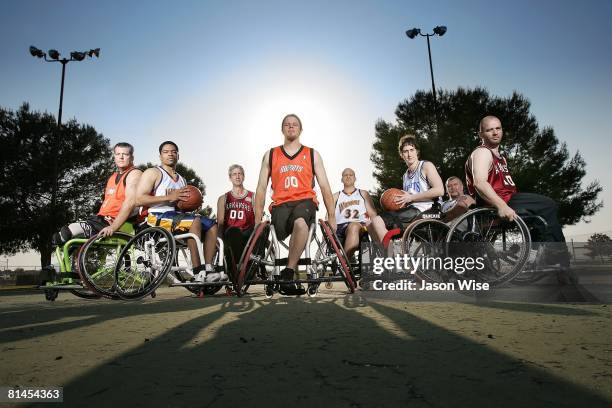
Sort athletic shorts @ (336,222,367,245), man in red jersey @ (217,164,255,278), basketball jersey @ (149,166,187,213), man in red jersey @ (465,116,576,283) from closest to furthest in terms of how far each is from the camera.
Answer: man in red jersey @ (465,116,576,283) → basketball jersey @ (149,166,187,213) → man in red jersey @ (217,164,255,278) → athletic shorts @ (336,222,367,245)

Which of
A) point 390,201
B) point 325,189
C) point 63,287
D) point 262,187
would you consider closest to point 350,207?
point 390,201

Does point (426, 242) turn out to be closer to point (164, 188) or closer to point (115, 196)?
point (164, 188)

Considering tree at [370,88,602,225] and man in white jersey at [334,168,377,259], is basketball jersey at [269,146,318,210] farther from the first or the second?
tree at [370,88,602,225]

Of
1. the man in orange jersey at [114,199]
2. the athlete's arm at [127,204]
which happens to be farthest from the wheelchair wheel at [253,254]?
the man in orange jersey at [114,199]

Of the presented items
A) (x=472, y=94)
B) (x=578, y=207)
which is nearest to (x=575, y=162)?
(x=578, y=207)

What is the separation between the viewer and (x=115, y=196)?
18.2 feet

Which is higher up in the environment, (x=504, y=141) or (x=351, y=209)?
(x=504, y=141)

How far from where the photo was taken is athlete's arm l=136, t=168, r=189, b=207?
496 centimetres

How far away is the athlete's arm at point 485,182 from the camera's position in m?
3.60

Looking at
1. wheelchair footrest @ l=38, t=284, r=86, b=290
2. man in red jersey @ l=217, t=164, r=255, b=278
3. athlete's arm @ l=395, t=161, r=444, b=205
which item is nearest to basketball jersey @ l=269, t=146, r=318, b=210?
athlete's arm @ l=395, t=161, r=444, b=205

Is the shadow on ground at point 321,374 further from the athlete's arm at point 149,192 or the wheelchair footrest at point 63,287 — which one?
the wheelchair footrest at point 63,287

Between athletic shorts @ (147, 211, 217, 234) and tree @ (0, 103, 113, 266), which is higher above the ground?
tree @ (0, 103, 113, 266)

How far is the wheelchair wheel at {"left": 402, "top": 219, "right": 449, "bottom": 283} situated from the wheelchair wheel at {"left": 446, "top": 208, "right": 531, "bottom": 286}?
515 mm

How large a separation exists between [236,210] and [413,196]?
113 inches
